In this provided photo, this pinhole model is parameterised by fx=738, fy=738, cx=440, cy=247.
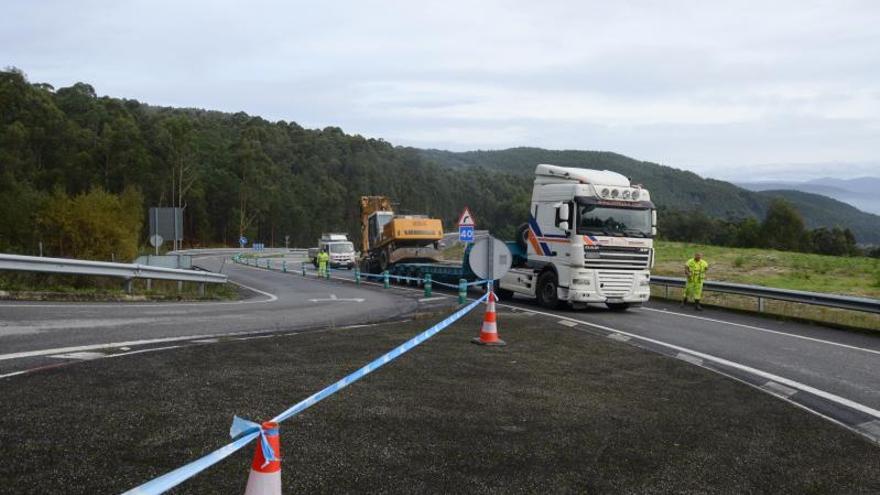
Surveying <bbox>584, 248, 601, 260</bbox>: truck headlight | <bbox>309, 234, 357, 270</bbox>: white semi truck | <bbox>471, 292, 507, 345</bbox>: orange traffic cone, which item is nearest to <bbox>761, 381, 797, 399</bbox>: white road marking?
<bbox>471, 292, 507, 345</bbox>: orange traffic cone

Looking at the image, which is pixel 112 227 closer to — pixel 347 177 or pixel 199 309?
pixel 199 309

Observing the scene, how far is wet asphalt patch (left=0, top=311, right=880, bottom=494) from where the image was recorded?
14.9 ft

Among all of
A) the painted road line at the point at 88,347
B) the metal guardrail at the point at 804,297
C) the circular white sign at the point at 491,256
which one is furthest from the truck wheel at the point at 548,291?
the painted road line at the point at 88,347

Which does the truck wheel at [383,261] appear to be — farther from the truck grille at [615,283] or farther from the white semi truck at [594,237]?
the truck grille at [615,283]

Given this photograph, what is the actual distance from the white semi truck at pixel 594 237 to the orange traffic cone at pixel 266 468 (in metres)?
14.6

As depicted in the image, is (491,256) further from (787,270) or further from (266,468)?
(787,270)

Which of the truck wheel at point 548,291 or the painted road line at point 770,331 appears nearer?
the painted road line at point 770,331

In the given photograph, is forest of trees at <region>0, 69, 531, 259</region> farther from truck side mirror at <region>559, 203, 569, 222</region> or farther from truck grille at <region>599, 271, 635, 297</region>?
truck side mirror at <region>559, 203, 569, 222</region>

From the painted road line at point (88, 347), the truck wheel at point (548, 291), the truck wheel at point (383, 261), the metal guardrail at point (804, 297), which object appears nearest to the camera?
the painted road line at point (88, 347)

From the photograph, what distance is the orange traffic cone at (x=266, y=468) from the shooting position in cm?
317

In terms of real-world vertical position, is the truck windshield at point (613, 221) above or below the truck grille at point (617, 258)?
above

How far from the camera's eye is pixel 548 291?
61.9 ft

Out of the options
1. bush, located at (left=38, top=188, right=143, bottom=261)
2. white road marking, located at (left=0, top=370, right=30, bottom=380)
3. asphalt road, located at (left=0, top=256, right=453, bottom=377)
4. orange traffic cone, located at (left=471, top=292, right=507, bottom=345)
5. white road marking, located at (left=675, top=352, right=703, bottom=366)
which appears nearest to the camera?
white road marking, located at (left=0, top=370, right=30, bottom=380)

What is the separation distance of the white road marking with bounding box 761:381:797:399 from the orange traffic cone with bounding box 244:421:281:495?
6553 millimetres
